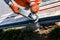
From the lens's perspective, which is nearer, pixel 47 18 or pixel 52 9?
pixel 47 18

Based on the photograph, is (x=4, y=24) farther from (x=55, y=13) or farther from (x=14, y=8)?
(x=55, y=13)

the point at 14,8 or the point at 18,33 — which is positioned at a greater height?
the point at 14,8

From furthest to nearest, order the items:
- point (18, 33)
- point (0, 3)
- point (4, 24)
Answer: point (0, 3) → point (18, 33) → point (4, 24)

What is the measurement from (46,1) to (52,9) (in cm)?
52

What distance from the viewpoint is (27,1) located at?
207 cm

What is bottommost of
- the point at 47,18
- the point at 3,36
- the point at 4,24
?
the point at 3,36

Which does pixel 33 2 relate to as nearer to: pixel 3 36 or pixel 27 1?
pixel 27 1

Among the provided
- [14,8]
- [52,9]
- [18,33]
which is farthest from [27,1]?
[18,33]

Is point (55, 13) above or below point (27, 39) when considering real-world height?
above

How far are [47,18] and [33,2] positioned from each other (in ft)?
0.99

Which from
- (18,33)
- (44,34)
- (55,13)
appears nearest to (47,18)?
(55,13)

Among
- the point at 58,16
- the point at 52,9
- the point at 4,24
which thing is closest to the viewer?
the point at 58,16

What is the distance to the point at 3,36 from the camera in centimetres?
342

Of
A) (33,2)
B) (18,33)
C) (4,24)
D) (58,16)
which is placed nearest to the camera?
(33,2)
